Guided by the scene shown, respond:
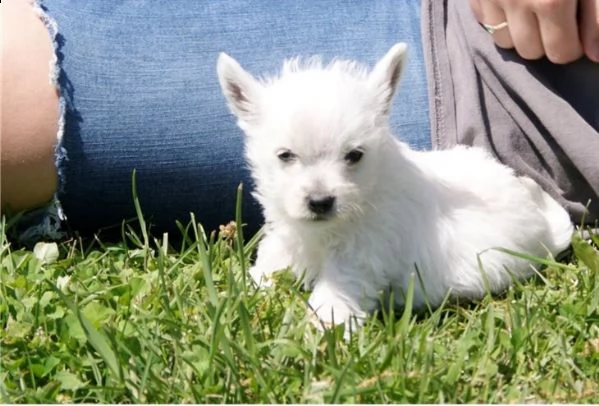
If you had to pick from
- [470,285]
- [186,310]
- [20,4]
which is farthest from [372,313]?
[20,4]

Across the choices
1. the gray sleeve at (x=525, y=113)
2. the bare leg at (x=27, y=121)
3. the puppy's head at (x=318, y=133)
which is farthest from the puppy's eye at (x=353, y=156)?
the bare leg at (x=27, y=121)

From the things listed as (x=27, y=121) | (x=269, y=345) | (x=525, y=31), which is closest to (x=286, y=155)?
(x=269, y=345)

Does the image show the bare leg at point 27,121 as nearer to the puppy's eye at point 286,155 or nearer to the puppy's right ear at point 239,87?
the puppy's right ear at point 239,87

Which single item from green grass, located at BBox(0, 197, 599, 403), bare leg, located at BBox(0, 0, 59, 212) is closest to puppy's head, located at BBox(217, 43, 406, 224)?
green grass, located at BBox(0, 197, 599, 403)

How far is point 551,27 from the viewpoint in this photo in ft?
9.95

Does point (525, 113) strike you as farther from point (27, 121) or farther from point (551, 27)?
point (27, 121)

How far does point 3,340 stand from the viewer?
106 inches

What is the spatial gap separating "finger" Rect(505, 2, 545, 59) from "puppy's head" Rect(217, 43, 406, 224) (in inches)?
18.8

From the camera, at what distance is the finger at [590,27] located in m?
3.03

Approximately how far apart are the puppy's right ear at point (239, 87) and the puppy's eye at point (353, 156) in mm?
319

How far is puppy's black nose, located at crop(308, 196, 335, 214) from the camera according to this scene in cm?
267

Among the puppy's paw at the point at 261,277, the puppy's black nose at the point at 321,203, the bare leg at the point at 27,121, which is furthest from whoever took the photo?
the bare leg at the point at 27,121

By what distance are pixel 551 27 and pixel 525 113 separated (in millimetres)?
321

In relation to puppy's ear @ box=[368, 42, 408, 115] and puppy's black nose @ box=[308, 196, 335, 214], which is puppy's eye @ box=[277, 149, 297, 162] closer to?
puppy's black nose @ box=[308, 196, 335, 214]
